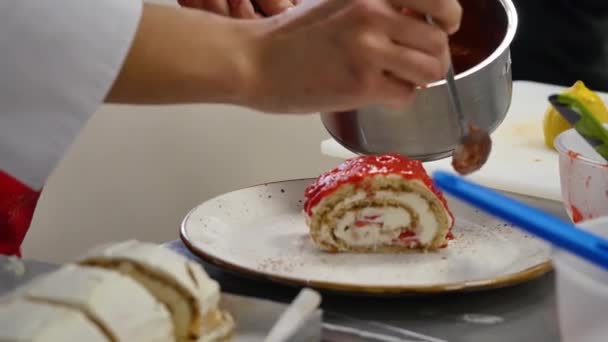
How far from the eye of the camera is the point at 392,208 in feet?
2.56

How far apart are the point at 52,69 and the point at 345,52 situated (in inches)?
7.0

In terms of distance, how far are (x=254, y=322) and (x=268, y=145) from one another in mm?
1089

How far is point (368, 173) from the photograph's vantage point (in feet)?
2.51

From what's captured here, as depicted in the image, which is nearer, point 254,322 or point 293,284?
point 254,322

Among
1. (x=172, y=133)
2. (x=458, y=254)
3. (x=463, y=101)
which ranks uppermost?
(x=463, y=101)

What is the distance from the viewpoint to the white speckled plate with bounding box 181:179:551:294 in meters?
0.65

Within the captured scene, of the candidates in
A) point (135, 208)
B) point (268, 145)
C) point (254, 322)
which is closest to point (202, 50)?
point (254, 322)

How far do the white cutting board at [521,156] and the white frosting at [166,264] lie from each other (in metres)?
0.50

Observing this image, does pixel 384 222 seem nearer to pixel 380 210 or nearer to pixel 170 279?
pixel 380 210

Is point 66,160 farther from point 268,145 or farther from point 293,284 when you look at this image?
point 293,284

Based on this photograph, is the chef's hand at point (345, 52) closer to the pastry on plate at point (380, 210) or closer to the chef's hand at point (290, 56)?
the chef's hand at point (290, 56)

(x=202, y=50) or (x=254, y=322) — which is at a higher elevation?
(x=202, y=50)

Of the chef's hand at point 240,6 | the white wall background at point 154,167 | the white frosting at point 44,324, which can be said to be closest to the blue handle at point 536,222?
the white frosting at point 44,324

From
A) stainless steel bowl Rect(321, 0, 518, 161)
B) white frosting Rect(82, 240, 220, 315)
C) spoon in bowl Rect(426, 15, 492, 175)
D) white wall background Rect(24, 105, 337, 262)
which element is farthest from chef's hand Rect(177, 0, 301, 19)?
white wall background Rect(24, 105, 337, 262)
